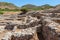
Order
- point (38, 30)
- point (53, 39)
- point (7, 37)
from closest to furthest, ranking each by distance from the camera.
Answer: point (53, 39) < point (7, 37) < point (38, 30)

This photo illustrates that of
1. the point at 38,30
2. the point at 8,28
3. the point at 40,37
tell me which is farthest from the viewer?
the point at 8,28

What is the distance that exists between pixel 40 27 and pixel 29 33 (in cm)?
315

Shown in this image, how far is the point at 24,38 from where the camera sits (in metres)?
9.91

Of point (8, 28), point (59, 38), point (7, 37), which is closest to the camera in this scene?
point (59, 38)

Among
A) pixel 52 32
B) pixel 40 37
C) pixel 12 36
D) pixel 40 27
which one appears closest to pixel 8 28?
pixel 40 27

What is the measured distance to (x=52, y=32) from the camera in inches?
317

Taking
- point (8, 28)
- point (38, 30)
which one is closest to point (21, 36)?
point (38, 30)

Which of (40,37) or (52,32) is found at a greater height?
(52,32)

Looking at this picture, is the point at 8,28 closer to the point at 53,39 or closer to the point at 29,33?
the point at 29,33

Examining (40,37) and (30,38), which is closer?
(30,38)

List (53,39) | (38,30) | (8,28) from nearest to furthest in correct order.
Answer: (53,39)
(38,30)
(8,28)

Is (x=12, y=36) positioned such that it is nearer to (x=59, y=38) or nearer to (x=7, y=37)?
(x=7, y=37)

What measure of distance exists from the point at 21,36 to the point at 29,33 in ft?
1.59

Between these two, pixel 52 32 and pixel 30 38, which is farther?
pixel 30 38
